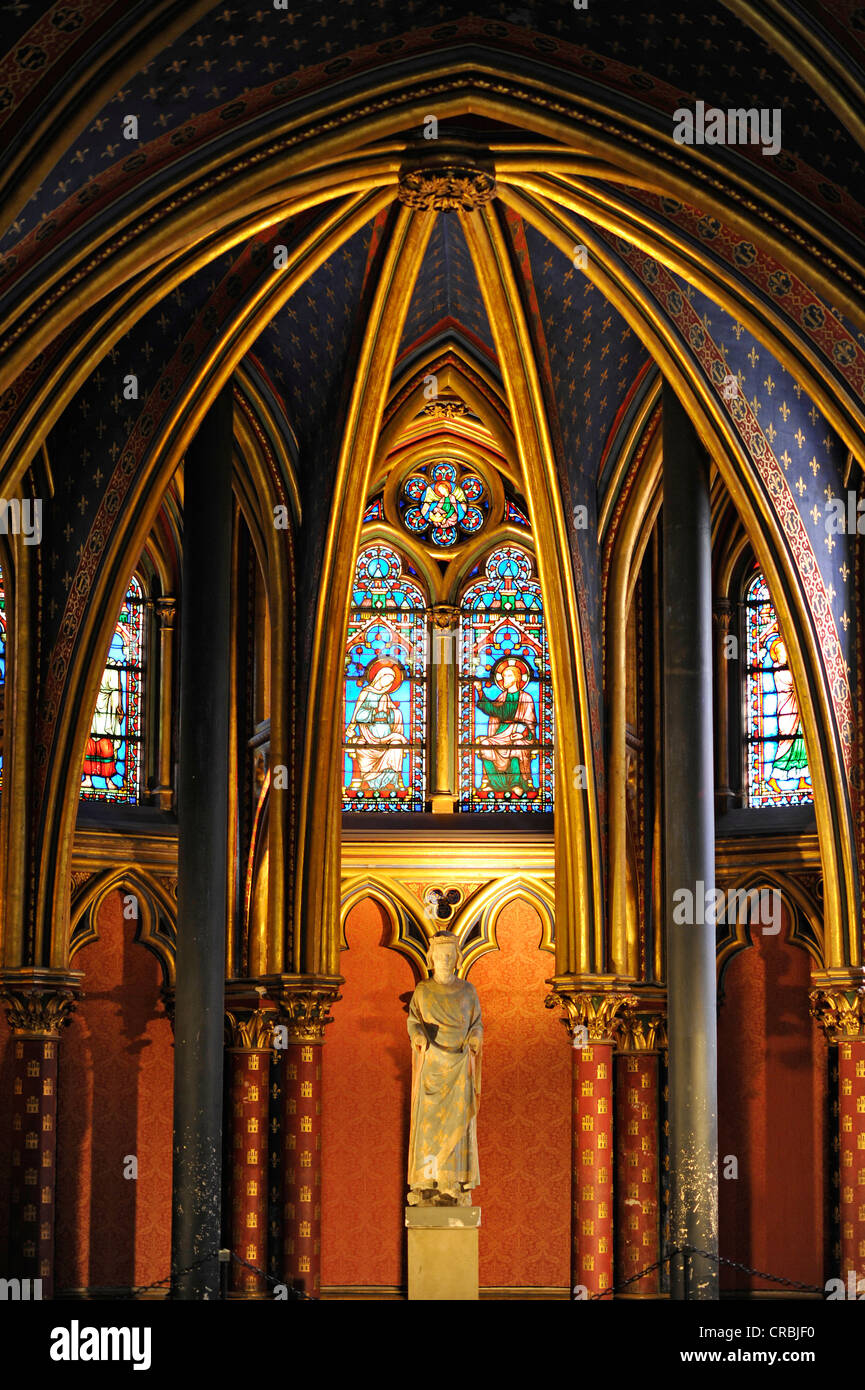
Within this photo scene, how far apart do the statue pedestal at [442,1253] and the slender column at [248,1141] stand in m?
3.58

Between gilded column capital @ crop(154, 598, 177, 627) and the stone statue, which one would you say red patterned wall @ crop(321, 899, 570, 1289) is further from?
the stone statue

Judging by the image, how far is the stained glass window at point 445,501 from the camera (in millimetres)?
26328

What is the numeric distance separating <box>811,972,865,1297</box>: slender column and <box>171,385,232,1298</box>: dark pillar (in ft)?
18.5

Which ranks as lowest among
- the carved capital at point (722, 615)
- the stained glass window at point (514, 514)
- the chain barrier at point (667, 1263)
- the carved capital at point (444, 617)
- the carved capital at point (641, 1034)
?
the chain barrier at point (667, 1263)

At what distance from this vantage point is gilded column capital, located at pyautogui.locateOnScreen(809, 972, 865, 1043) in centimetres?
2153

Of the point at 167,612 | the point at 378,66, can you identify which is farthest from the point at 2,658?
the point at 378,66

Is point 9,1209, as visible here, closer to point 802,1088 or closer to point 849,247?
point 802,1088

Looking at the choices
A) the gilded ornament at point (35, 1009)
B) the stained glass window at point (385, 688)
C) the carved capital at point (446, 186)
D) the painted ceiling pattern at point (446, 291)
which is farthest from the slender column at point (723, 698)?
the carved capital at point (446, 186)

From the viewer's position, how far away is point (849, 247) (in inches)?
669

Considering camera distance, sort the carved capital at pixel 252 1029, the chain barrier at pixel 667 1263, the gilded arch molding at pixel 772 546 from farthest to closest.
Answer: the carved capital at pixel 252 1029 < the gilded arch molding at pixel 772 546 < the chain barrier at pixel 667 1263

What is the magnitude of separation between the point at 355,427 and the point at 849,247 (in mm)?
7068

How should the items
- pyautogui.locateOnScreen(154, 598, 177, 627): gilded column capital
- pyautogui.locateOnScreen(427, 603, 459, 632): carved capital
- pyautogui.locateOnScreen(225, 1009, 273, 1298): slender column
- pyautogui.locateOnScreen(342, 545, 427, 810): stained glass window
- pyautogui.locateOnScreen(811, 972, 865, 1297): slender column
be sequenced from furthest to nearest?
1. pyautogui.locateOnScreen(427, 603, 459, 632): carved capital
2. pyautogui.locateOnScreen(342, 545, 427, 810): stained glass window
3. pyautogui.locateOnScreen(154, 598, 177, 627): gilded column capital
4. pyautogui.locateOnScreen(225, 1009, 273, 1298): slender column
5. pyautogui.locateOnScreen(811, 972, 865, 1297): slender column

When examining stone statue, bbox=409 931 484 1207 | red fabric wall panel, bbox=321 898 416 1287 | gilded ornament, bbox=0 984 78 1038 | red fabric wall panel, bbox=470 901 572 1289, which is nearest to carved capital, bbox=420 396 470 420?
red fabric wall panel, bbox=470 901 572 1289

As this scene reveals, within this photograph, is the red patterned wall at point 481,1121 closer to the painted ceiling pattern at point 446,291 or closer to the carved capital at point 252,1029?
the carved capital at point 252,1029
